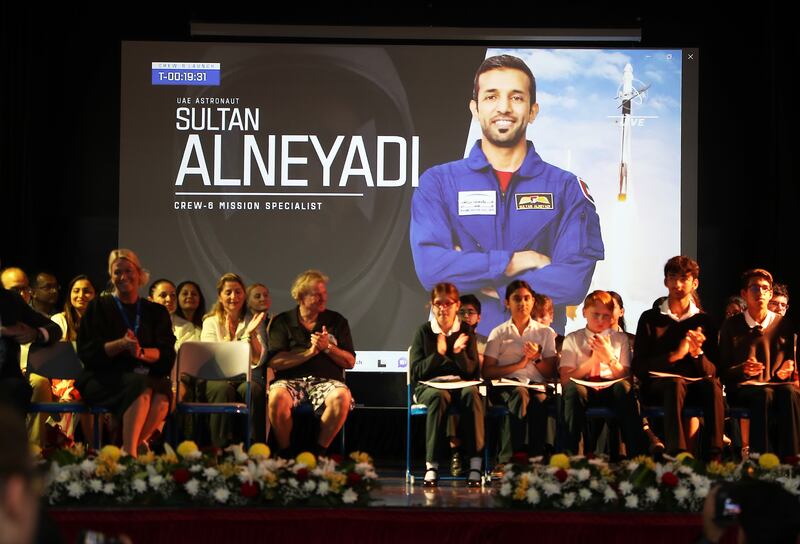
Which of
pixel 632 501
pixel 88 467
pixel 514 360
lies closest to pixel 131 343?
pixel 88 467

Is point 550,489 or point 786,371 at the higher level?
point 786,371

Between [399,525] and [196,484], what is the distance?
784 millimetres

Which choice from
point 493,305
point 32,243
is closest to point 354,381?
point 493,305

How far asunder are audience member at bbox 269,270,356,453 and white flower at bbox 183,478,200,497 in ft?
5.40

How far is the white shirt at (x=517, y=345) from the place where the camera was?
6023mm

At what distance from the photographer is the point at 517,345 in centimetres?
604

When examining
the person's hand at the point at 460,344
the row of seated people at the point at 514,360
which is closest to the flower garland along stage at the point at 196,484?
the row of seated people at the point at 514,360

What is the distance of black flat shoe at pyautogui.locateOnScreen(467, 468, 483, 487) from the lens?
555cm

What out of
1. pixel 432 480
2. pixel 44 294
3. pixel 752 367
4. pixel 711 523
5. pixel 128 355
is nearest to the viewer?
pixel 711 523

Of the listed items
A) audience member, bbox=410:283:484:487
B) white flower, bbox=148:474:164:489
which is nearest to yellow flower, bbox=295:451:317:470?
white flower, bbox=148:474:164:489

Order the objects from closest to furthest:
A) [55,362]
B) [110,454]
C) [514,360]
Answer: [110,454], [55,362], [514,360]

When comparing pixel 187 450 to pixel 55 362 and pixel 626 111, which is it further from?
pixel 626 111

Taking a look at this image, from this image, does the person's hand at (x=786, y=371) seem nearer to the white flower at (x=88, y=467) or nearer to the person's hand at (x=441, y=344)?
the person's hand at (x=441, y=344)

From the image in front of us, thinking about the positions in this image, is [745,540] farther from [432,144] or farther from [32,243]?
[32,243]
